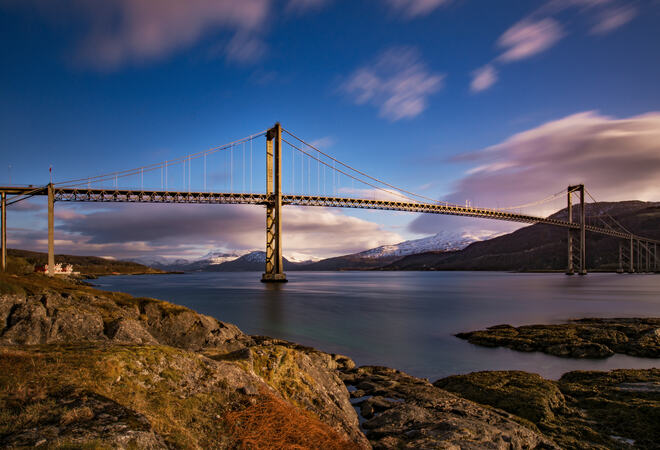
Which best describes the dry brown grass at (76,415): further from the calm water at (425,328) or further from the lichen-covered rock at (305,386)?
the calm water at (425,328)

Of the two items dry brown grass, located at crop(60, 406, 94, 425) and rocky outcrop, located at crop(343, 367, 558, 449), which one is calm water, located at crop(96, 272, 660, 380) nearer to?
rocky outcrop, located at crop(343, 367, 558, 449)

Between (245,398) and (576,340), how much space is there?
18548 millimetres

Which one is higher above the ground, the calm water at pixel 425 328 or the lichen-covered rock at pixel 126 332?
the lichen-covered rock at pixel 126 332

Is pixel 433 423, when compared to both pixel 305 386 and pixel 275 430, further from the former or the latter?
pixel 275 430

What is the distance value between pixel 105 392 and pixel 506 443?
21.6 feet

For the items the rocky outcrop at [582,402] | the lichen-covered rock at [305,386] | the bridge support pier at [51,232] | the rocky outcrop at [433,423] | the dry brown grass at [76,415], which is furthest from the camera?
the bridge support pier at [51,232]

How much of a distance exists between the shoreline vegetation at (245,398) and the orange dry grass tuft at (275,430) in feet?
Result: 0.06

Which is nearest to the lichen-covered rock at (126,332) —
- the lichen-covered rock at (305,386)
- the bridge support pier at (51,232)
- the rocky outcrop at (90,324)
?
the rocky outcrop at (90,324)

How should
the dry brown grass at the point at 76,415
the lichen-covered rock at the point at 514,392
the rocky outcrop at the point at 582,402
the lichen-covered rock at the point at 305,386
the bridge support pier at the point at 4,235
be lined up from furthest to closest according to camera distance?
the bridge support pier at the point at 4,235
the lichen-covered rock at the point at 514,392
the rocky outcrop at the point at 582,402
the lichen-covered rock at the point at 305,386
the dry brown grass at the point at 76,415

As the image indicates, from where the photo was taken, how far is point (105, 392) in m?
4.44

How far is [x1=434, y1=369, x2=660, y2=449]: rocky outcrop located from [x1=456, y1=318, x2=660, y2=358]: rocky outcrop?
3.94 meters

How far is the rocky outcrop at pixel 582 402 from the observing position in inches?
327

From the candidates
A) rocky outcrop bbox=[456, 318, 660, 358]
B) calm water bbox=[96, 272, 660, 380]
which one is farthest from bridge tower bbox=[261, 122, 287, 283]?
rocky outcrop bbox=[456, 318, 660, 358]

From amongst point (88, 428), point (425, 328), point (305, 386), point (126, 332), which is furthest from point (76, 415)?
point (425, 328)
